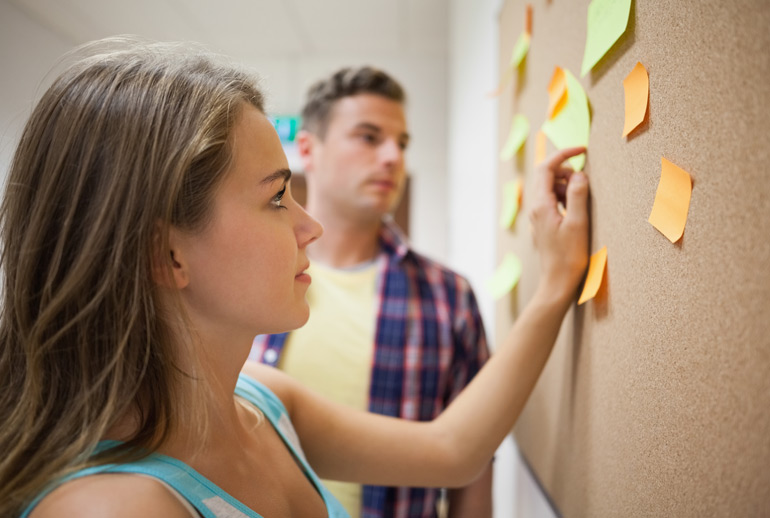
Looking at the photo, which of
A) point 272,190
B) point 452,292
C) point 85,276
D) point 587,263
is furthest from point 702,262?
point 452,292

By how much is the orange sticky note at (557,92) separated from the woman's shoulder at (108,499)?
62 cm

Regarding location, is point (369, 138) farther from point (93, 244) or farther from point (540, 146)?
point (93, 244)

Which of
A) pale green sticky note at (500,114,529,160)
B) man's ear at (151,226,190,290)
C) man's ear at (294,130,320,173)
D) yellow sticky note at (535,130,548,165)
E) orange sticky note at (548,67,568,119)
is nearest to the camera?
man's ear at (151,226,190,290)

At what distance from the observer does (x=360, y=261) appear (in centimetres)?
133

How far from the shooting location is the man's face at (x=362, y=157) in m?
1.30

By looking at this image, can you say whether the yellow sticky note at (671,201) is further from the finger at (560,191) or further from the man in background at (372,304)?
the man in background at (372,304)

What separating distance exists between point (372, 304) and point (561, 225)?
65cm

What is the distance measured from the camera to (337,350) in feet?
3.84

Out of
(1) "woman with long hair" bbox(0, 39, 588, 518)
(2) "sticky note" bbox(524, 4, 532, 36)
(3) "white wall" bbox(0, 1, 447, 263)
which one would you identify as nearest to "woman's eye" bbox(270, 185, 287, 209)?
(1) "woman with long hair" bbox(0, 39, 588, 518)

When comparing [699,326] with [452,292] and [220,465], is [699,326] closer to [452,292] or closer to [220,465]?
[220,465]

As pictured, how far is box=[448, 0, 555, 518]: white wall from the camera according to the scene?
3.44 ft

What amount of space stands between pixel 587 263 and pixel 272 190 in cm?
38

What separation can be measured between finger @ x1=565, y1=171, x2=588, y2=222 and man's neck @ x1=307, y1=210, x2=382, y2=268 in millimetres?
735

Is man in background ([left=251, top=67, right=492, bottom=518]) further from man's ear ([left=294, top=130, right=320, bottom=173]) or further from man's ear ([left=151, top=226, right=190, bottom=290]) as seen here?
man's ear ([left=151, top=226, right=190, bottom=290])
